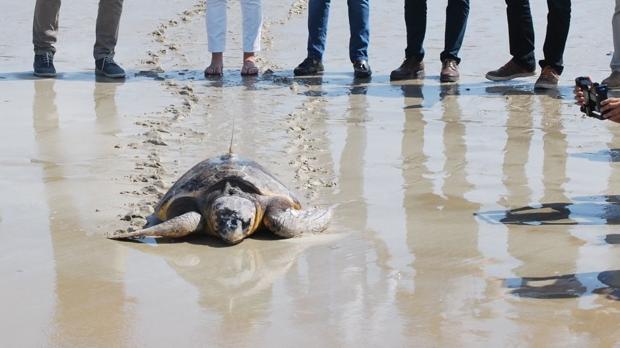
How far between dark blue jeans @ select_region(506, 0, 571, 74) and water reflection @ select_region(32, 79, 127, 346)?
12.2 ft

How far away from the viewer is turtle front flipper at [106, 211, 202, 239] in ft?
15.2

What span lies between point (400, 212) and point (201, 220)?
96 centimetres

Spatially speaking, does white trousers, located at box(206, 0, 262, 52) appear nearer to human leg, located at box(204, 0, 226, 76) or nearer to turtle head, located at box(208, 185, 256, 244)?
human leg, located at box(204, 0, 226, 76)

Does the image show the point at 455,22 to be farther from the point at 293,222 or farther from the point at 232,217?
the point at 232,217

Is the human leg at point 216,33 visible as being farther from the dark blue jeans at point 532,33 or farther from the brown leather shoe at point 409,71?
the dark blue jeans at point 532,33


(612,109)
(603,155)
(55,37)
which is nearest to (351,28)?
(55,37)

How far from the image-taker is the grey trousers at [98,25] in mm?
8398

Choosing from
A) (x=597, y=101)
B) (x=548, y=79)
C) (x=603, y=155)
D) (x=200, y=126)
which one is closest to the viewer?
(x=597, y=101)

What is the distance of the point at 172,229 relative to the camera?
4.63 meters

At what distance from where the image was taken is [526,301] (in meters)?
3.91

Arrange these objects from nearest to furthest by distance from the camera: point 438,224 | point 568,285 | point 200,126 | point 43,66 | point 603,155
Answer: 1. point 568,285
2. point 438,224
3. point 603,155
4. point 200,126
5. point 43,66

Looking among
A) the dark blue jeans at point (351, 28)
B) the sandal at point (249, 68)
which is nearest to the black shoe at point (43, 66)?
the sandal at point (249, 68)

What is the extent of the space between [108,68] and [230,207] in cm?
400

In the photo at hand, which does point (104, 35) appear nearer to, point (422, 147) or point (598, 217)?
point (422, 147)
